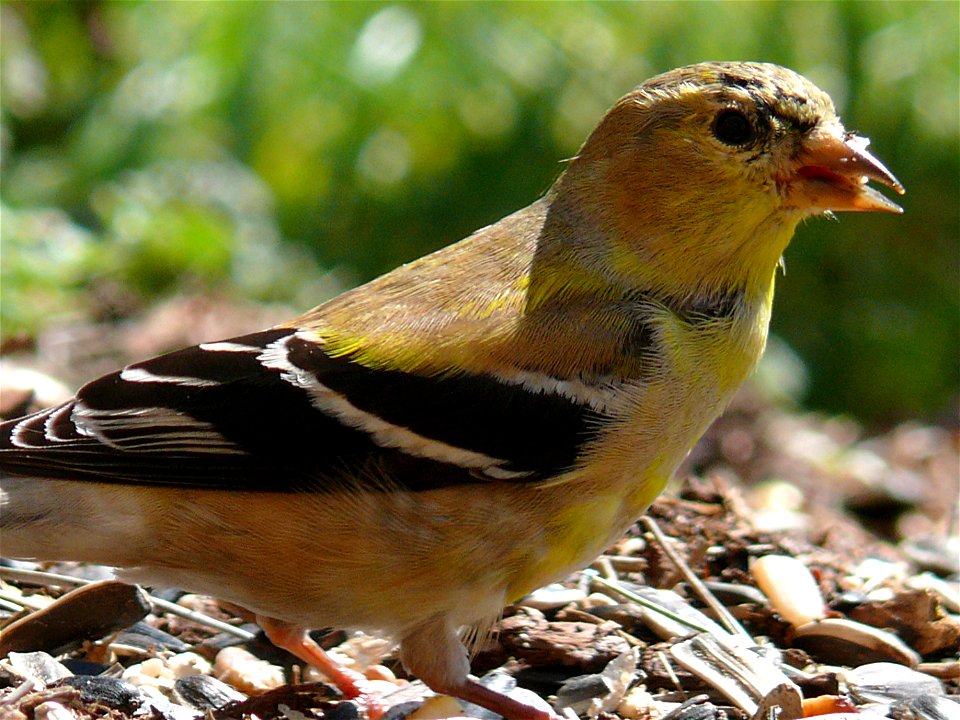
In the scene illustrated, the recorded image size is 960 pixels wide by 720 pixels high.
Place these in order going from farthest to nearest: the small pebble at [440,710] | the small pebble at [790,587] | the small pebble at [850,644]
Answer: the small pebble at [790,587], the small pebble at [850,644], the small pebble at [440,710]

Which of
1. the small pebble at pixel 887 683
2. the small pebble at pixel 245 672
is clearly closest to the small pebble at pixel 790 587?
Answer: the small pebble at pixel 887 683

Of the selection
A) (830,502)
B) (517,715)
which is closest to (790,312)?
(830,502)

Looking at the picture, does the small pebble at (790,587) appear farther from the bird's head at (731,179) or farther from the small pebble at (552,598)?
the bird's head at (731,179)

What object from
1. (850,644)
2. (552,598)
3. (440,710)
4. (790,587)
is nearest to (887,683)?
(850,644)

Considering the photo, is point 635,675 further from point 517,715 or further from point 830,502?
point 830,502

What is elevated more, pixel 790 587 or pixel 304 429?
pixel 304 429

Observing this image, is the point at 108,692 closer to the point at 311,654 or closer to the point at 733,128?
the point at 311,654
